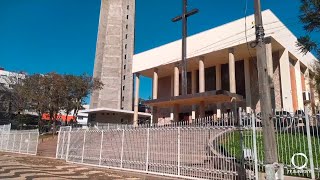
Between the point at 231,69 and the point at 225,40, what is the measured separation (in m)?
2.61

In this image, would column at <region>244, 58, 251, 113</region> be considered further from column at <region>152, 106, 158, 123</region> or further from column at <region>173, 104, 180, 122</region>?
column at <region>152, 106, 158, 123</region>

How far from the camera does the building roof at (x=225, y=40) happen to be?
23.3 m

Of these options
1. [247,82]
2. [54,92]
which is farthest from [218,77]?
[54,92]

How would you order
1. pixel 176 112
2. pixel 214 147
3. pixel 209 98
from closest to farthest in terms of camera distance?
pixel 214 147 < pixel 209 98 < pixel 176 112

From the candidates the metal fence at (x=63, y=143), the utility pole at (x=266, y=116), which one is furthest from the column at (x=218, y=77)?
the utility pole at (x=266, y=116)

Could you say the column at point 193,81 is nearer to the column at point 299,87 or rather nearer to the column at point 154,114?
the column at point 154,114

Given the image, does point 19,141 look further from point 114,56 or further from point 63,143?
point 114,56

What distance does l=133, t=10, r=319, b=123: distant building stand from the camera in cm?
2370

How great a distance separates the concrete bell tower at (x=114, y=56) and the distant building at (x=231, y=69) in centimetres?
1627

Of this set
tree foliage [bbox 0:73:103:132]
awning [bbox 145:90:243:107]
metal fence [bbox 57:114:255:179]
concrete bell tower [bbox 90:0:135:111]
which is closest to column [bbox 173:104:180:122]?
awning [bbox 145:90:243:107]

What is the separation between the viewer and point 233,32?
982 inches

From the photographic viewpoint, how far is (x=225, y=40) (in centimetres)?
2538

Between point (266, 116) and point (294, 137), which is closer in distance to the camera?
point (266, 116)

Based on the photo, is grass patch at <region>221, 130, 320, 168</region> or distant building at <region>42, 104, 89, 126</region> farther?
distant building at <region>42, 104, 89, 126</region>
